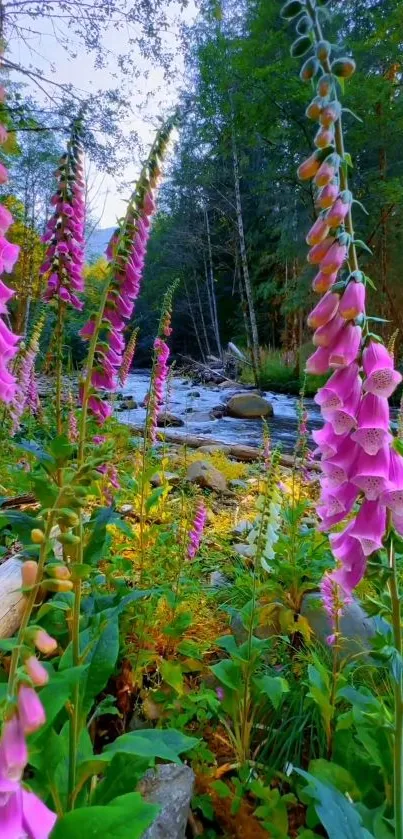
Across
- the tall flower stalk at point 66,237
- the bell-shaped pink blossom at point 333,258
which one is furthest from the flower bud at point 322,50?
the tall flower stalk at point 66,237

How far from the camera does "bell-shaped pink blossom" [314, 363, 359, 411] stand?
100 centimetres

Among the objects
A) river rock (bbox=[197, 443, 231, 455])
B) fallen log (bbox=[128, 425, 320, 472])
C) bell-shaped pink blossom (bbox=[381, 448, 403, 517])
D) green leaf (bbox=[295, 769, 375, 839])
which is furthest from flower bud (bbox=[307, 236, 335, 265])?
river rock (bbox=[197, 443, 231, 455])

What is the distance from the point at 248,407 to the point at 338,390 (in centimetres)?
1061

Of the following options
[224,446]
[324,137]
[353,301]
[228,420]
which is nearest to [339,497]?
[353,301]

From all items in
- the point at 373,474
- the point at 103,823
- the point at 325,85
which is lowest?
the point at 103,823

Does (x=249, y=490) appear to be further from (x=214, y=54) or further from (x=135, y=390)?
(x=214, y=54)

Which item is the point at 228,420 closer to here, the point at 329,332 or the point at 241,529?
the point at 241,529

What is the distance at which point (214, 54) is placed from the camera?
15.3m

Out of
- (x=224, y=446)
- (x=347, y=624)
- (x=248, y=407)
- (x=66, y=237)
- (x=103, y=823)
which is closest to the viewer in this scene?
(x=103, y=823)

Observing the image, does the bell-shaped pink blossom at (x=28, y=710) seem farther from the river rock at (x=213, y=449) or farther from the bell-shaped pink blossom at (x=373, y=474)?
the river rock at (x=213, y=449)

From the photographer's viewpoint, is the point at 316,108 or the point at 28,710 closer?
the point at 28,710

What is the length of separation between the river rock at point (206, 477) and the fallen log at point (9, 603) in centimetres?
259

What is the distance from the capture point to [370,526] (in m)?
0.97

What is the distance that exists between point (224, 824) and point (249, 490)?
3.25m
